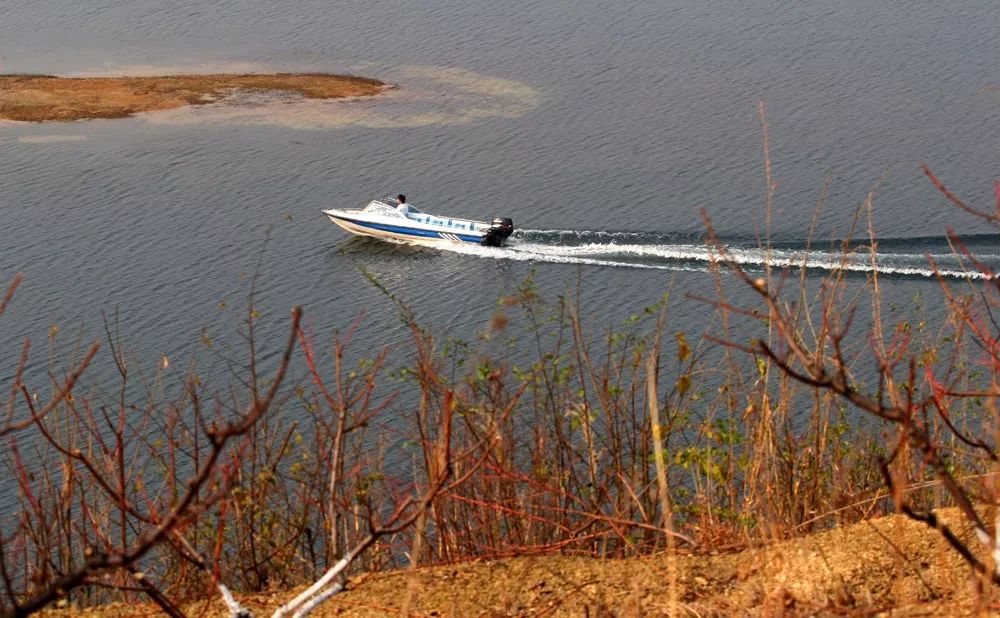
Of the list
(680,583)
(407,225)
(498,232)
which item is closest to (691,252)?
(498,232)

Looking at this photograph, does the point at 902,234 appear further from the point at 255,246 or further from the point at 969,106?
the point at 255,246

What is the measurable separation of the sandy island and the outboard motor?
51.1ft

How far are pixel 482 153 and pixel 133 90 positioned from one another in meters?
15.6

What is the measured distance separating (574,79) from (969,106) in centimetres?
1415

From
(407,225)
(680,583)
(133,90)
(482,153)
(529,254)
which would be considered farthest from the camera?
(133,90)

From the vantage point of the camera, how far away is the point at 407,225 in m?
35.6

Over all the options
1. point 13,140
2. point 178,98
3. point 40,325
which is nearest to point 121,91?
point 178,98

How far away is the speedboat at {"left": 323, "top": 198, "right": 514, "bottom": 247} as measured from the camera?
34.5 meters

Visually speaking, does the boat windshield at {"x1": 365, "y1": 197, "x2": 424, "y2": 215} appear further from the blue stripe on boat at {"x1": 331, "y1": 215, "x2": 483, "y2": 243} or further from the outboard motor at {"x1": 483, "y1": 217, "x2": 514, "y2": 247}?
the outboard motor at {"x1": 483, "y1": 217, "x2": 514, "y2": 247}

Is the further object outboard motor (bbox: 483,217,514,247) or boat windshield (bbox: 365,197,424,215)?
boat windshield (bbox: 365,197,424,215)

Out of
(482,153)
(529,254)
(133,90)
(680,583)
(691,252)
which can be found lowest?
(529,254)

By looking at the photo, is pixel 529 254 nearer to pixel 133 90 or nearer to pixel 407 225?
pixel 407 225

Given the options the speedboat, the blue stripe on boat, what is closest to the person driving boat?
the speedboat

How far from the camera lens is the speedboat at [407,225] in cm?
3447
